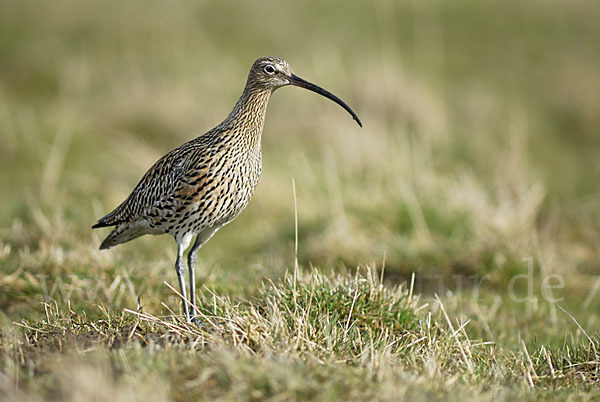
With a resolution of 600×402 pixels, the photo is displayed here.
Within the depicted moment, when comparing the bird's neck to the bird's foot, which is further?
the bird's neck

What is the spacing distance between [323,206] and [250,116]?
127 inches

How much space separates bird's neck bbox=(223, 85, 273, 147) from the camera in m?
4.71

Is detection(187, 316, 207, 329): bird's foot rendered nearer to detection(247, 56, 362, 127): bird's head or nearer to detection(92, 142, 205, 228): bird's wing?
detection(92, 142, 205, 228): bird's wing

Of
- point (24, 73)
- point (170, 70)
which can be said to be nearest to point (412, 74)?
point (170, 70)

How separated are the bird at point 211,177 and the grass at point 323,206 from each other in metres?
0.49

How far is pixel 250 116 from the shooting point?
15.7 ft

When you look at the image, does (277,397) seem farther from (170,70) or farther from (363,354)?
(170,70)

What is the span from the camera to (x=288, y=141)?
10.4m

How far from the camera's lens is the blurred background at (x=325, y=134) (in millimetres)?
6449

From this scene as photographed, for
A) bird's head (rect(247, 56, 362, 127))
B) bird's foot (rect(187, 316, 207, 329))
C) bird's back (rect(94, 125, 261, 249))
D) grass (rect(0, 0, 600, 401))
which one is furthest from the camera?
bird's head (rect(247, 56, 362, 127))

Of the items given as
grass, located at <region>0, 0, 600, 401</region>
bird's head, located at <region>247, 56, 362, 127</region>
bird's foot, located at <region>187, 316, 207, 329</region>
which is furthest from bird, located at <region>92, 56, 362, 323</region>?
grass, located at <region>0, 0, 600, 401</region>

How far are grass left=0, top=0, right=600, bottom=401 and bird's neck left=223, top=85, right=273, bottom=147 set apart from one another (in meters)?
1.03

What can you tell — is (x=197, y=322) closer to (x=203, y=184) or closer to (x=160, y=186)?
(x=203, y=184)

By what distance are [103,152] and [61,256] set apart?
16.1 feet
